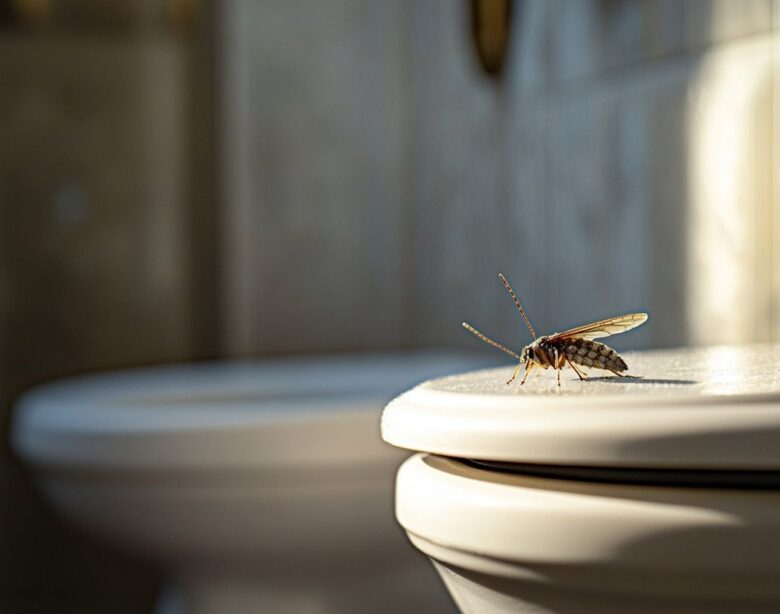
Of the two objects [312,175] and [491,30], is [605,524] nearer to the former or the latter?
[491,30]

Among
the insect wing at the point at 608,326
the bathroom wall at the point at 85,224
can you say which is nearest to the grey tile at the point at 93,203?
the bathroom wall at the point at 85,224

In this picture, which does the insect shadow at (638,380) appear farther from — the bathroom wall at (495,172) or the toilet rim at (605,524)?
the bathroom wall at (495,172)

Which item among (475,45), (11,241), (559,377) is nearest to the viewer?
(559,377)

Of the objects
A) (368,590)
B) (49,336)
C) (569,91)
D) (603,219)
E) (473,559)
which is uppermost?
(569,91)

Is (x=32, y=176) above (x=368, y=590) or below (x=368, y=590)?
above

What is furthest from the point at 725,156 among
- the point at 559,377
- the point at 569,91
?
the point at 559,377

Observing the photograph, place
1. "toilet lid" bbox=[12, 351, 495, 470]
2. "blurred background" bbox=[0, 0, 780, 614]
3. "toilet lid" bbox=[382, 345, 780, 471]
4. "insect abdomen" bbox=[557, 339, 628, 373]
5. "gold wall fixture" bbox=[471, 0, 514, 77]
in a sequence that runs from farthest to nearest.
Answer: "blurred background" bbox=[0, 0, 780, 614] < "gold wall fixture" bbox=[471, 0, 514, 77] < "toilet lid" bbox=[12, 351, 495, 470] < "insect abdomen" bbox=[557, 339, 628, 373] < "toilet lid" bbox=[382, 345, 780, 471]

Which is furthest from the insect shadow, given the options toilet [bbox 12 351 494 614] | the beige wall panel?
the beige wall panel

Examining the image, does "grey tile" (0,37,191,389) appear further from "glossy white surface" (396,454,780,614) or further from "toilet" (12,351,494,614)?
"glossy white surface" (396,454,780,614)

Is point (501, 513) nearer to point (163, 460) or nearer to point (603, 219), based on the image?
point (163, 460)
